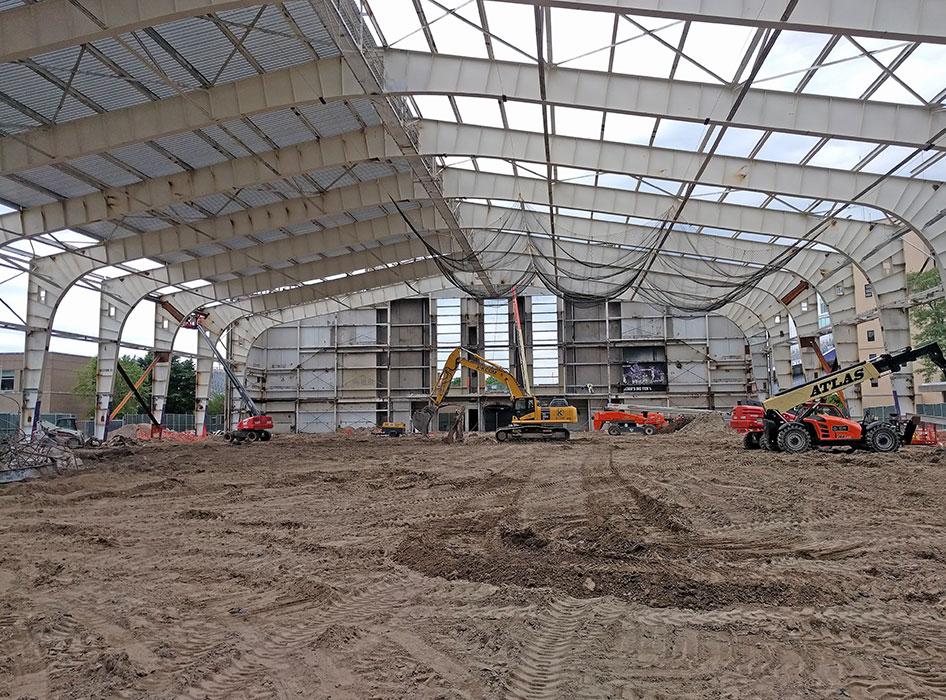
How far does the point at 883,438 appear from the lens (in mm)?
18766

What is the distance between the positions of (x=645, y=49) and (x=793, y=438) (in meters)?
11.9

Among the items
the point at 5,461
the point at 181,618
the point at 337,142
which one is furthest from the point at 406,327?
the point at 181,618

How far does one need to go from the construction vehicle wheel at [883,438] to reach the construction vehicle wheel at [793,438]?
5.60 ft

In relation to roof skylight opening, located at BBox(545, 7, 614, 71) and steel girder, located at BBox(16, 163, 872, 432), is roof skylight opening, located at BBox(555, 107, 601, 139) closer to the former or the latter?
roof skylight opening, located at BBox(545, 7, 614, 71)

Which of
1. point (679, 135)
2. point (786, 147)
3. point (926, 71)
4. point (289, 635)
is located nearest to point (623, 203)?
point (679, 135)

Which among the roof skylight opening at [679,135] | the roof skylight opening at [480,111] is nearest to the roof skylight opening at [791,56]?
the roof skylight opening at [679,135]

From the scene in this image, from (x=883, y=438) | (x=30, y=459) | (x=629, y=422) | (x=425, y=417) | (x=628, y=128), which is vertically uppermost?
(x=628, y=128)

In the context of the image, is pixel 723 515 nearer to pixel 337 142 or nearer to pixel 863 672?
pixel 863 672

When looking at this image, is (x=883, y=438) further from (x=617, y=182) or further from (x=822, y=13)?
(x=822, y=13)

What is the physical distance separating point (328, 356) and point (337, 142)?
99.8ft

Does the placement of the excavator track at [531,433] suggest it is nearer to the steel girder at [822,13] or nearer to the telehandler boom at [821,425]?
the telehandler boom at [821,425]

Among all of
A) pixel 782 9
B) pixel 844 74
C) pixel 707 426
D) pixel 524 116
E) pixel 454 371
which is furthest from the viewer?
pixel 707 426

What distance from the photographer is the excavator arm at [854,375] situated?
16.9m

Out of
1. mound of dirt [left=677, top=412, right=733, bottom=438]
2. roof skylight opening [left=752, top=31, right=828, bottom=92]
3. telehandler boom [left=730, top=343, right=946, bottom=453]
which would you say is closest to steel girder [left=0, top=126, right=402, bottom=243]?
roof skylight opening [left=752, top=31, right=828, bottom=92]
